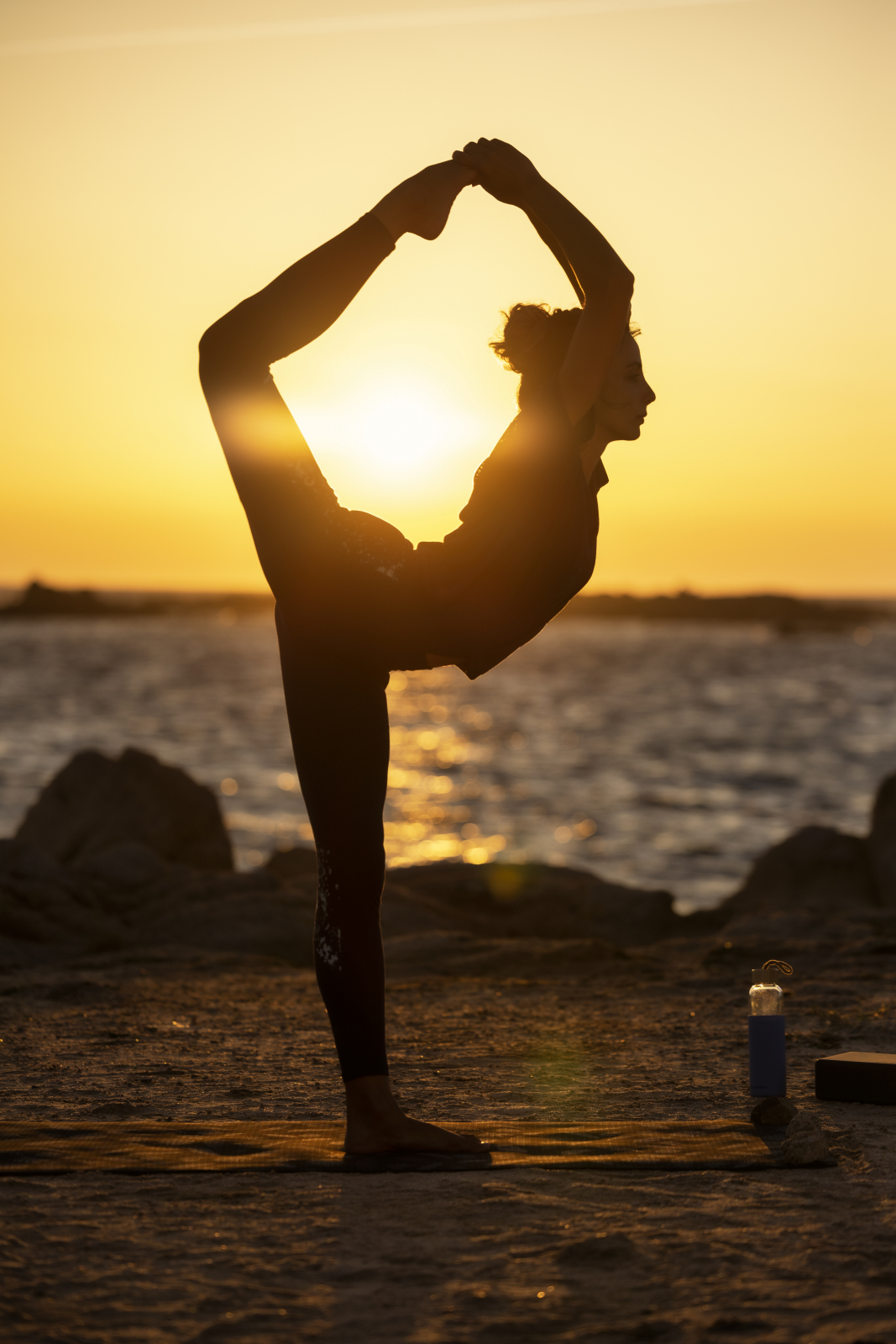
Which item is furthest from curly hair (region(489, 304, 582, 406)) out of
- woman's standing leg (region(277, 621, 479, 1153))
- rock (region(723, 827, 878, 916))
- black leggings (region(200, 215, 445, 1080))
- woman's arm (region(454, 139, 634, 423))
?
rock (region(723, 827, 878, 916))

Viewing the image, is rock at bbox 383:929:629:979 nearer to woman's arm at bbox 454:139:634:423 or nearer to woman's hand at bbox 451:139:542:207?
woman's arm at bbox 454:139:634:423

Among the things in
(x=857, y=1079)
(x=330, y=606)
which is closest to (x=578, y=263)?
(x=330, y=606)

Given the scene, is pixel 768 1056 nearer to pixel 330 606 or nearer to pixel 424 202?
pixel 330 606

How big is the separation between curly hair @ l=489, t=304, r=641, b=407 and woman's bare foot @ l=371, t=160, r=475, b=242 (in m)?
0.34

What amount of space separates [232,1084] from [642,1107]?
1332 millimetres

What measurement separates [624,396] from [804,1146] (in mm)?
1941

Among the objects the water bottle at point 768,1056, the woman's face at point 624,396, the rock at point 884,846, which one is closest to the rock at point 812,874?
the rock at point 884,846

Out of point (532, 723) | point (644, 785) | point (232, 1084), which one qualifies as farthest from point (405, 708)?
point (232, 1084)

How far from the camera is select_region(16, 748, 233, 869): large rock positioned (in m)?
12.3

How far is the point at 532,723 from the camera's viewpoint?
45969mm

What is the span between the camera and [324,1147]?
12.6 feet

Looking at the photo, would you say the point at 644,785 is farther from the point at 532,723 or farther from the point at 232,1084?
the point at 232,1084

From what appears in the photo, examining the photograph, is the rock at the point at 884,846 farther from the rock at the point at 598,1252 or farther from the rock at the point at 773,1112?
the rock at the point at 598,1252

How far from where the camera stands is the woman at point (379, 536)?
3.51 m
